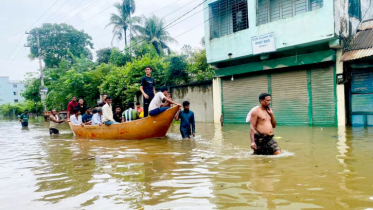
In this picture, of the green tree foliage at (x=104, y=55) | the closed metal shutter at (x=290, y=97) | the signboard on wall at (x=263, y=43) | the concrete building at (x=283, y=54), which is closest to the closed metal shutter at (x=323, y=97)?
the concrete building at (x=283, y=54)

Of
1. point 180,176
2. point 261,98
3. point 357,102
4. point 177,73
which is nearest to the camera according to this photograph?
point 180,176

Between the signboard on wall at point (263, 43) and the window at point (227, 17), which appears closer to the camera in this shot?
the signboard on wall at point (263, 43)

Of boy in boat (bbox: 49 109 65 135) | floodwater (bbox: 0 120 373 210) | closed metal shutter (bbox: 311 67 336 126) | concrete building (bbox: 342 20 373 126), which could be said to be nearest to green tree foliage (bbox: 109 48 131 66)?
boy in boat (bbox: 49 109 65 135)

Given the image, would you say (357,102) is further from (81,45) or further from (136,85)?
(81,45)

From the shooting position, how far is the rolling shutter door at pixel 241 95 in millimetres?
13703

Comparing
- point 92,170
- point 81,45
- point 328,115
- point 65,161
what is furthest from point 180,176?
point 81,45

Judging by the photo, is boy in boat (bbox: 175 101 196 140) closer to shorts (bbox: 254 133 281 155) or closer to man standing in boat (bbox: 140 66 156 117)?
man standing in boat (bbox: 140 66 156 117)

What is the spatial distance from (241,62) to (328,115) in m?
4.83

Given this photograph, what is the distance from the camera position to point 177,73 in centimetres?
1816

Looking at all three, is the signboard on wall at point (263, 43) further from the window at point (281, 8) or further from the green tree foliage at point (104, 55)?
the green tree foliage at point (104, 55)

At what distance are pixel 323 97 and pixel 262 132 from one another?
7.29 meters

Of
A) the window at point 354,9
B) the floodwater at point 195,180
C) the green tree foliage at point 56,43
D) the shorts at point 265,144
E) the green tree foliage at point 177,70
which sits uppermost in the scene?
the green tree foliage at point 56,43

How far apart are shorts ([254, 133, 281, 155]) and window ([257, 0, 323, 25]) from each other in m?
8.25

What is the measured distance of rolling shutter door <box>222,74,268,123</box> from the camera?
45.0 feet
